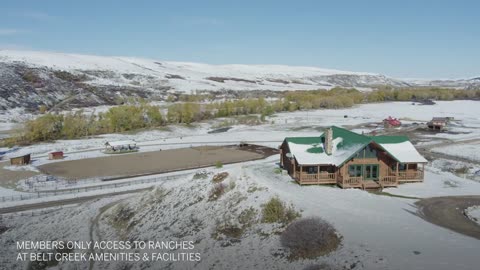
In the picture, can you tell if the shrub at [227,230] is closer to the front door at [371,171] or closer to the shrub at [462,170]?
the front door at [371,171]

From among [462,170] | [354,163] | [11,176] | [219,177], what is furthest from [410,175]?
[11,176]

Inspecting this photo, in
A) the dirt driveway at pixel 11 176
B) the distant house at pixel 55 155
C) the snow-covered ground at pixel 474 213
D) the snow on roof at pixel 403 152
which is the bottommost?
the dirt driveway at pixel 11 176

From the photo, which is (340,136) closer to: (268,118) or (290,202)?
(290,202)

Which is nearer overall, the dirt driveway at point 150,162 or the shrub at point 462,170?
the shrub at point 462,170

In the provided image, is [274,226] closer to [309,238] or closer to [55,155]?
[309,238]

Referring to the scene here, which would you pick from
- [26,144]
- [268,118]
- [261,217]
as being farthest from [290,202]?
[268,118]

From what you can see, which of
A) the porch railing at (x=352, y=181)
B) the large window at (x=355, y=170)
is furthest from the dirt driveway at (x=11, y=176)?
the large window at (x=355, y=170)

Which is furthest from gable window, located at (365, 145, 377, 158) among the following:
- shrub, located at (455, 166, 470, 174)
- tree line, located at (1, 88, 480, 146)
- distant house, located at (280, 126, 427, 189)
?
tree line, located at (1, 88, 480, 146)
